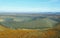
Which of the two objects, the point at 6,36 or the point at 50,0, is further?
the point at 50,0

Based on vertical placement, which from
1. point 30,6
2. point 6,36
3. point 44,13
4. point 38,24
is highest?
point 30,6

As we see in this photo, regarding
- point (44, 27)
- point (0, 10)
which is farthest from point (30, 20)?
point (0, 10)

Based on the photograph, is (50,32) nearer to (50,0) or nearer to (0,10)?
(50,0)

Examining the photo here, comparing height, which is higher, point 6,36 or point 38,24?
point 38,24

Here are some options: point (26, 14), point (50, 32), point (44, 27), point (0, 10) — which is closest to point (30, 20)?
point (26, 14)

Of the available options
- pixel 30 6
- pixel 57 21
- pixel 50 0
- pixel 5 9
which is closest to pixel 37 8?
pixel 30 6

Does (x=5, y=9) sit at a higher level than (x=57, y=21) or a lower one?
higher

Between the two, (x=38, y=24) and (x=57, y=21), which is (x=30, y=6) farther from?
(x=57, y=21)

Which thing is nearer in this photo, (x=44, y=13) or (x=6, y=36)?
(x=6, y=36)
